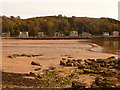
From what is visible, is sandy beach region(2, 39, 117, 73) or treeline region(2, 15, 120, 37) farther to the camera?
treeline region(2, 15, 120, 37)

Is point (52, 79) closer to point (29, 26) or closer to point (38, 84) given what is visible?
point (38, 84)

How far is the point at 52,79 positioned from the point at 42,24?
121925mm

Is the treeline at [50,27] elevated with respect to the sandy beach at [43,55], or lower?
elevated

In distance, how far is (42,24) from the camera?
130 metres

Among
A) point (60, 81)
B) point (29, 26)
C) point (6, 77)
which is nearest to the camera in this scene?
point (60, 81)

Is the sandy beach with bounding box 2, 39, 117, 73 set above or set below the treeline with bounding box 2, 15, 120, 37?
below

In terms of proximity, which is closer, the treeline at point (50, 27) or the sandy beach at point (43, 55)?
the sandy beach at point (43, 55)

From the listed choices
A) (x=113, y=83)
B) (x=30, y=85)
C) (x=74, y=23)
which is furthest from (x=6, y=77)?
(x=74, y=23)

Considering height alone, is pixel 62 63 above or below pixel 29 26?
below

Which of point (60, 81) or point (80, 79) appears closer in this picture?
point (60, 81)

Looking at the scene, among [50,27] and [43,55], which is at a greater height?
[50,27]

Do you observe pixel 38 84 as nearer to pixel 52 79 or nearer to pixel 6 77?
pixel 52 79

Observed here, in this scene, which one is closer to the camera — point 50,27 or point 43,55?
point 43,55

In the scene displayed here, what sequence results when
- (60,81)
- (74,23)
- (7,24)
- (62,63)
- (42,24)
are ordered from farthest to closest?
(74,23) → (42,24) → (7,24) → (62,63) → (60,81)
